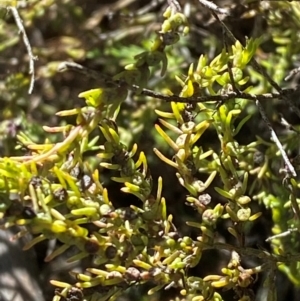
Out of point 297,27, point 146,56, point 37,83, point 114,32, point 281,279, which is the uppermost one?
point 146,56

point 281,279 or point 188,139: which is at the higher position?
point 188,139

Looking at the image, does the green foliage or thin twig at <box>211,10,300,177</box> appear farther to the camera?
thin twig at <box>211,10,300,177</box>

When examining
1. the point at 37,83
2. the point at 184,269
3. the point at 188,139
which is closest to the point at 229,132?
the point at 188,139

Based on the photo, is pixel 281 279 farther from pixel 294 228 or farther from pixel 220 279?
pixel 220 279

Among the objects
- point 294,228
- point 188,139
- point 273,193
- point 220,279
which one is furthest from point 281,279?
point 188,139

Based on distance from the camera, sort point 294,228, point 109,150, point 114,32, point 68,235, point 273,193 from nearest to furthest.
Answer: point 68,235
point 109,150
point 294,228
point 273,193
point 114,32

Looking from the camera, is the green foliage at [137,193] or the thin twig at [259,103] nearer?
the green foliage at [137,193]

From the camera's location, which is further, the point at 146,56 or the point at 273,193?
the point at 273,193

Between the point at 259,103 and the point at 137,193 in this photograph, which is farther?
the point at 259,103

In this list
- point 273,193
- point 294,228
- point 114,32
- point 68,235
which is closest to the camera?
point 68,235
